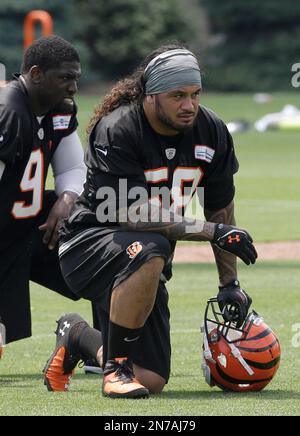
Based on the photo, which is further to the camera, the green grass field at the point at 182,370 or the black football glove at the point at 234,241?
the black football glove at the point at 234,241

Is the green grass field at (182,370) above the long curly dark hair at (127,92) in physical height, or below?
below

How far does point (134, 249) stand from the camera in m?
6.36

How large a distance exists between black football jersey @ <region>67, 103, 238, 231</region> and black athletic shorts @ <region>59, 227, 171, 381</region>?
154 mm

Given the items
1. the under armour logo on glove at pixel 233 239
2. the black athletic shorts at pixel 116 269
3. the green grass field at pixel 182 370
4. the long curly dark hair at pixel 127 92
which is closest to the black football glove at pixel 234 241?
the under armour logo on glove at pixel 233 239

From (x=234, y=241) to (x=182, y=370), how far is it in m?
1.47

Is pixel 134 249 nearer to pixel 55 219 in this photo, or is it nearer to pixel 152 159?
pixel 152 159

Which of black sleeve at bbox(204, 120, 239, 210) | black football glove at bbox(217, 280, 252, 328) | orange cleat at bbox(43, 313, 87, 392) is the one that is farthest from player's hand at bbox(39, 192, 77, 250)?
black football glove at bbox(217, 280, 252, 328)

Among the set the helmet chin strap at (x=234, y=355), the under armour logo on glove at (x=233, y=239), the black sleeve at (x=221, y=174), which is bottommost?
Answer: the helmet chin strap at (x=234, y=355)

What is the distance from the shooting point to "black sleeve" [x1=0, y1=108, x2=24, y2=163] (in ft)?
23.5

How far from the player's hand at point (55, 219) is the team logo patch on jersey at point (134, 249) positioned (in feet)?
3.55

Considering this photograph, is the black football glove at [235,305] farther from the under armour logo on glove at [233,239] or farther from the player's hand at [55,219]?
the player's hand at [55,219]

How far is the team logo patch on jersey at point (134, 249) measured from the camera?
6336mm
